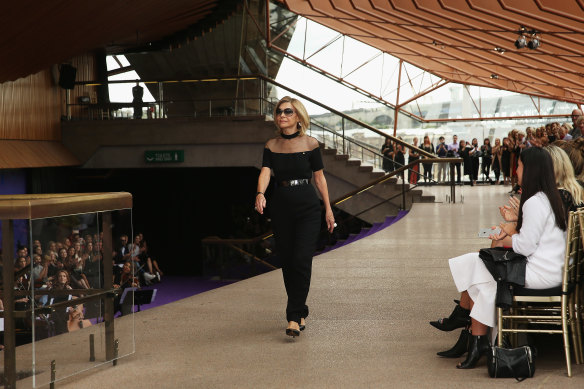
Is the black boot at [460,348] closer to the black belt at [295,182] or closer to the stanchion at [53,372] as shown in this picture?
the black belt at [295,182]

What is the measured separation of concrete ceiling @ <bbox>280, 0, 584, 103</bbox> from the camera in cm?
1644

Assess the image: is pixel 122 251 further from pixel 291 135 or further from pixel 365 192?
pixel 365 192

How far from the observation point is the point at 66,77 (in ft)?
62.8

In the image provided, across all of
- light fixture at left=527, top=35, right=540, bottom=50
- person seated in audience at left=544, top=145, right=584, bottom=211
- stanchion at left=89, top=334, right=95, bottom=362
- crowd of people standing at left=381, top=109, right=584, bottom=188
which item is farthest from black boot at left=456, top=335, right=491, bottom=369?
light fixture at left=527, top=35, right=540, bottom=50

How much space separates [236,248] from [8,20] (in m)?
5.92

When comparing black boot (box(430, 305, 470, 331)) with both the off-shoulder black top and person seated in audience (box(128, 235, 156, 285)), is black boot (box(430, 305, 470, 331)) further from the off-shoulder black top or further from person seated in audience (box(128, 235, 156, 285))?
person seated in audience (box(128, 235, 156, 285))

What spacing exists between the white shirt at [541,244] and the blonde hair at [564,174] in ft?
0.67

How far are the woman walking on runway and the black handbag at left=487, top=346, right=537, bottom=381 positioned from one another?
1.56 m

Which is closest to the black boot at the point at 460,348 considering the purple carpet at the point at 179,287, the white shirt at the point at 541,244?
the white shirt at the point at 541,244

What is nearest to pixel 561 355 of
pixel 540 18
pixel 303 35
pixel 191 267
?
pixel 540 18

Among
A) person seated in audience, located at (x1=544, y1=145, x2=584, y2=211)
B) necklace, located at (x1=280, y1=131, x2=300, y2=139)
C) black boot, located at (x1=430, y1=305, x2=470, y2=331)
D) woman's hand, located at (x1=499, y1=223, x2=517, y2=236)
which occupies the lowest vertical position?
black boot, located at (x1=430, y1=305, x2=470, y2=331)

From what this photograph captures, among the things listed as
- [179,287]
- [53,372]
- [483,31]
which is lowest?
[179,287]

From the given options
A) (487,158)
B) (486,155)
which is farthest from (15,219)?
(487,158)

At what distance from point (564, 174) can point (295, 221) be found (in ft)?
6.23
